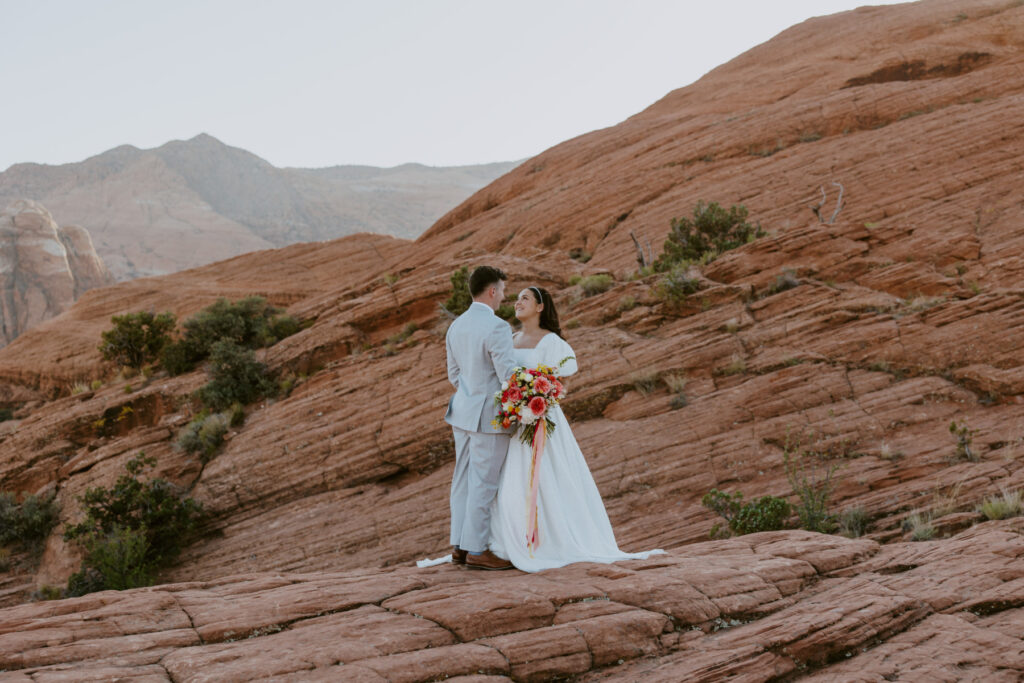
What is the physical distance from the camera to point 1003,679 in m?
4.04

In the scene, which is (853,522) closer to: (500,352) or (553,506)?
(553,506)

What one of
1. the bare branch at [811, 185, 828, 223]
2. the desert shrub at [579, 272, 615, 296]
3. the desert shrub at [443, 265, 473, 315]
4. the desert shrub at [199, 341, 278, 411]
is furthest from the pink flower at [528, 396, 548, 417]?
the bare branch at [811, 185, 828, 223]

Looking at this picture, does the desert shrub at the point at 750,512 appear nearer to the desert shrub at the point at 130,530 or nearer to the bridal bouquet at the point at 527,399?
the bridal bouquet at the point at 527,399

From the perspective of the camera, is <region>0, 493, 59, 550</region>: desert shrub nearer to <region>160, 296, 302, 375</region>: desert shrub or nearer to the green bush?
the green bush

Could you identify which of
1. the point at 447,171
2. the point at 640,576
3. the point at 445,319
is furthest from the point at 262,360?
the point at 447,171

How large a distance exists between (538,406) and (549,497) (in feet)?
3.06

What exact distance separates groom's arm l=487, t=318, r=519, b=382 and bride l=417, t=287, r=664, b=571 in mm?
315

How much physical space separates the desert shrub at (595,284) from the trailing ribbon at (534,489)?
10273 millimetres

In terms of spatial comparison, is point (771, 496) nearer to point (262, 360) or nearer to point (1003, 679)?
point (1003, 679)

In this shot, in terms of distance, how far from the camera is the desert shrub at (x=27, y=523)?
49.9 ft

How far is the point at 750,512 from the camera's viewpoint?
28.8 feet

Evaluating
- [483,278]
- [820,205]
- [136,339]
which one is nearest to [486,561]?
[483,278]

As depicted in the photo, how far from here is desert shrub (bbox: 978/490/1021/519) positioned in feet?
22.8

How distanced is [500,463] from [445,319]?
38.2 ft
